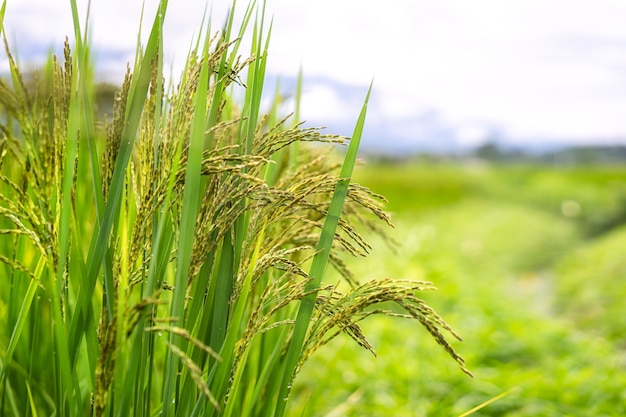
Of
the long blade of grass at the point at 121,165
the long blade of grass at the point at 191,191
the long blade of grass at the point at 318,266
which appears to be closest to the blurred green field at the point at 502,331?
the long blade of grass at the point at 318,266

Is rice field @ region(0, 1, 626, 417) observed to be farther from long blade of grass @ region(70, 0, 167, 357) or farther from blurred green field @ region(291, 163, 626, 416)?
blurred green field @ region(291, 163, 626, 416)

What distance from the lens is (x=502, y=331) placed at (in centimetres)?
476

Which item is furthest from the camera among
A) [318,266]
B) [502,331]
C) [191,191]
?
A: [502,331]

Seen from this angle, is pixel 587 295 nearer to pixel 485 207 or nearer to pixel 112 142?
pixel 112 142

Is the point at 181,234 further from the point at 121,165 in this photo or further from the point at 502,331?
the point at 502,331

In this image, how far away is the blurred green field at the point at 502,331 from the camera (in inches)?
128

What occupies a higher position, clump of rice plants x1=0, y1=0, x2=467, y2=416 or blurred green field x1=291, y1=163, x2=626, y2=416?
clump of rice plants x1=0, y1=0, x2=467, y2=416

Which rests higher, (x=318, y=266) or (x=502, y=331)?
(x=318, y=266)

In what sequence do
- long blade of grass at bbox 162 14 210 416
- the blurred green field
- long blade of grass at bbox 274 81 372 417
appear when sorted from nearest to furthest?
long blade of grass at bbox 162 14 210 416 → long blade of grass at bbox 274 81 372 417 → the blurred green field

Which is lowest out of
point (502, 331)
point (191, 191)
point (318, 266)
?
point (502, 331)

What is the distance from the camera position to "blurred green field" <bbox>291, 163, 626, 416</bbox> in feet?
10.7

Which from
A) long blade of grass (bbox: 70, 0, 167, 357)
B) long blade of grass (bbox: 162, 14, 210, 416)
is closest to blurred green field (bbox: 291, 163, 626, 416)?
long blade of grass (bbox: 162, 14, 210, 416)

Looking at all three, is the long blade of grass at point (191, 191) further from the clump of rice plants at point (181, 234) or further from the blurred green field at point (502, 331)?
the blurred green field at point (502, 331)

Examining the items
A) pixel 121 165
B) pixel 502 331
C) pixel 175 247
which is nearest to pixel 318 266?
pixel 175 247
